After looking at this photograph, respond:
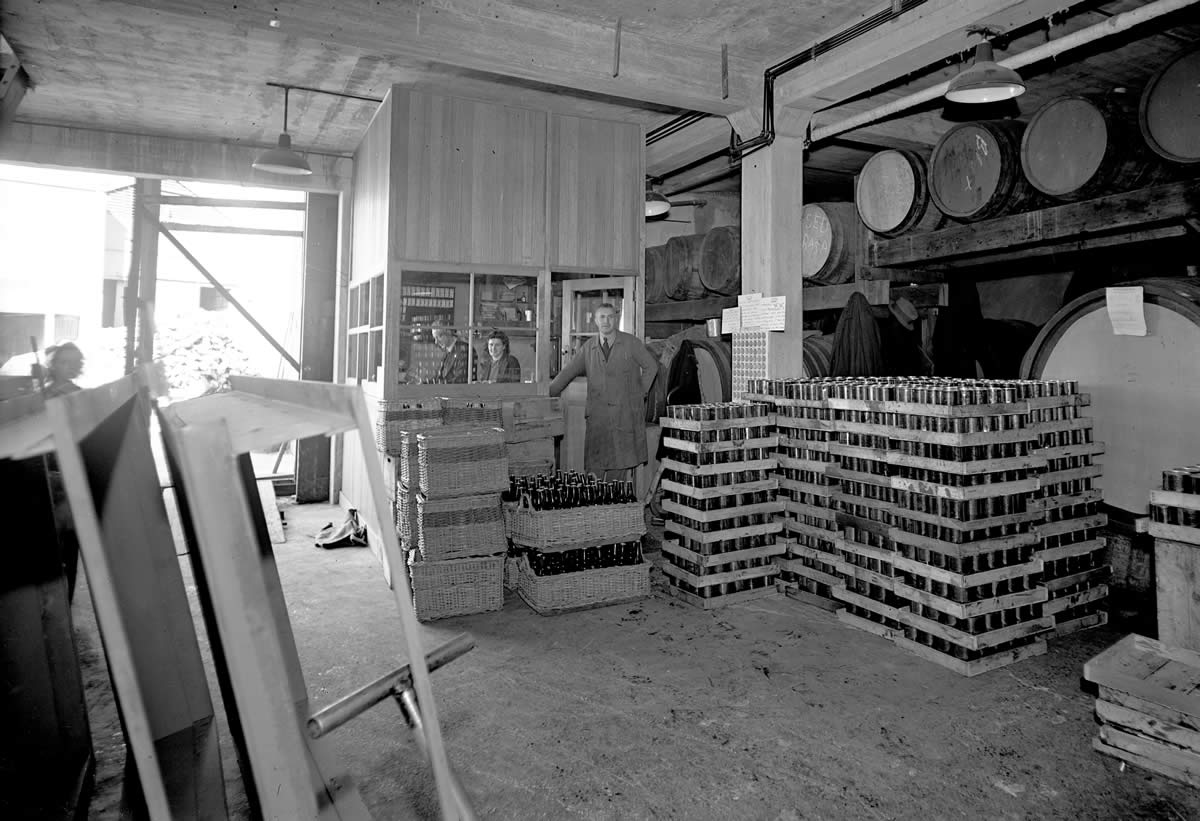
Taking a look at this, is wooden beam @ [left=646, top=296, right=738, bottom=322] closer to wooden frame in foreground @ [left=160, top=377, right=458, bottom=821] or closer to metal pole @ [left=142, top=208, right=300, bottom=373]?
metal pole @ [left=142, top=208, right=300, bottom=373]

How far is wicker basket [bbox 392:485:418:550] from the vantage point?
4.36 m

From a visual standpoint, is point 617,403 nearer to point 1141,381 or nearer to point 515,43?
point 515,43

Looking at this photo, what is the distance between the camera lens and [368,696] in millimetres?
1356

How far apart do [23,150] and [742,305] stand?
6.88 m

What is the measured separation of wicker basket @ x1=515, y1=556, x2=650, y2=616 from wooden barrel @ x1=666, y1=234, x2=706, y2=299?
14.4 ft

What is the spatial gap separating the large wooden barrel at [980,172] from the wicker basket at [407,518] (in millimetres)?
4251

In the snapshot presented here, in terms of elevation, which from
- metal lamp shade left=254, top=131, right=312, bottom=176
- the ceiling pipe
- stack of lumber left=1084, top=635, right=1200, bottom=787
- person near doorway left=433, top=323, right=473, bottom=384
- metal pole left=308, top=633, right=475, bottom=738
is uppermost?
metal lamp shade left=254, top=131, right=312, bottom=176

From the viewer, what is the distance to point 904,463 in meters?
3.72

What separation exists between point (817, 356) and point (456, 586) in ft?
13.7

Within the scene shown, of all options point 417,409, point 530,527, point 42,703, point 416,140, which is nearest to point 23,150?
point 416,140

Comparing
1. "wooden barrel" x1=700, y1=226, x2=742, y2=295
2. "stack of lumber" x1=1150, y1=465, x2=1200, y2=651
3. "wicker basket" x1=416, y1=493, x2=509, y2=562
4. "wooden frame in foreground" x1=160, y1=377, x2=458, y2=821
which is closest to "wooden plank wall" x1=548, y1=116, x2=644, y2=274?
"wooden barrel" x1=700, y1=226, x2=742, y2=295

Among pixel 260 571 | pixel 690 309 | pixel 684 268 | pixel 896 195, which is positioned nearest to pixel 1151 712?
pixel 260 571

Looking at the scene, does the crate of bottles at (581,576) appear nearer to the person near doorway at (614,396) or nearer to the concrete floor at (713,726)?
the concrete floor at (713,726)

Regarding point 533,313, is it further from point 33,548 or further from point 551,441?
point 33,548
